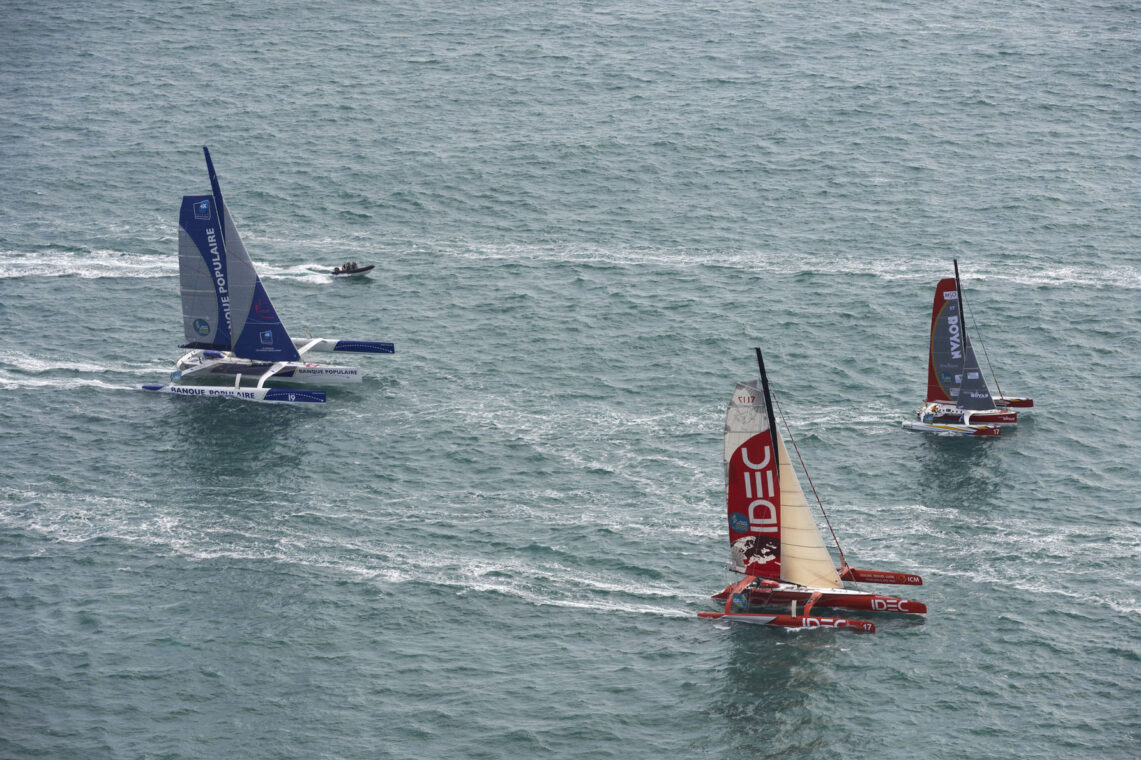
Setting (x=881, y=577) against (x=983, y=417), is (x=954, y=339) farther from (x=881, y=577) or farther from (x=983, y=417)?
(x=881, y=577)

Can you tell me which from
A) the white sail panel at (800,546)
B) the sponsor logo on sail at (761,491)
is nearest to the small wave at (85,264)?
the sponsor logo on sail at (761,491)

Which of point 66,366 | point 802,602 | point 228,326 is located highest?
point 228,326

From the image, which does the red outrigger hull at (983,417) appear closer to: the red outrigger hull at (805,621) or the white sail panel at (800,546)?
the white sail panel at (800,546)

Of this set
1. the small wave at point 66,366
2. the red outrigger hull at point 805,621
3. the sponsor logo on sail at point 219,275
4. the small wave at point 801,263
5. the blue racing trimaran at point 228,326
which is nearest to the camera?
the red outrigger hull at point 805,621

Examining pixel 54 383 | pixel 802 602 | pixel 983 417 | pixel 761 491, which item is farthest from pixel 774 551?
pixel 54 383

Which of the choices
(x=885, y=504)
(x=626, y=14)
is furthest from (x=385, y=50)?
(x=885, y=504)

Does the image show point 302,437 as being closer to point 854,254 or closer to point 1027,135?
point 854,254

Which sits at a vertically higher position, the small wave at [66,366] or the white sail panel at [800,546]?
the small wave at [66,366]
